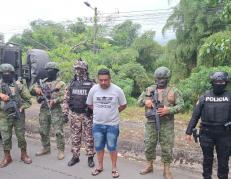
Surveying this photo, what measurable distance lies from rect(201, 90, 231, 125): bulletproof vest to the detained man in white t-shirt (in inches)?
51.8

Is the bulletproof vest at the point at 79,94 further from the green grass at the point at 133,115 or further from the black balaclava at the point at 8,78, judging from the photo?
the green grass at the point at 133,115

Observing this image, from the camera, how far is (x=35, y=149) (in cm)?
726

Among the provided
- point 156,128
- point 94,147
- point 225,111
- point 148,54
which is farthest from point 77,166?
point 148,54

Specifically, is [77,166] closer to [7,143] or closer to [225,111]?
[7,143]

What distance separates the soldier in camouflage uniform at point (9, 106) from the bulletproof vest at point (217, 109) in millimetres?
2963

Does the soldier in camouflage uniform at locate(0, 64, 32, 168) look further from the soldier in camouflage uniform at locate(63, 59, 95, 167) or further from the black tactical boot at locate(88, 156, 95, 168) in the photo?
the black tactical boot at locate(88, 156, 95, 168)

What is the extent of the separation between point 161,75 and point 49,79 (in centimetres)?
212

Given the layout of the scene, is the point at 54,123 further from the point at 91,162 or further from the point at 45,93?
the point at 91,162

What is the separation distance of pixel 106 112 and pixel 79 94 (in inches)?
26.2

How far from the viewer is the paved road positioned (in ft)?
18.6

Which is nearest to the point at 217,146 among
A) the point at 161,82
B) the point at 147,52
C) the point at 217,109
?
the point at 217,109

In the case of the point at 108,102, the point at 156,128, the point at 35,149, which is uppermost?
the point at 108,102

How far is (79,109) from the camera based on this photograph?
6.05 meters

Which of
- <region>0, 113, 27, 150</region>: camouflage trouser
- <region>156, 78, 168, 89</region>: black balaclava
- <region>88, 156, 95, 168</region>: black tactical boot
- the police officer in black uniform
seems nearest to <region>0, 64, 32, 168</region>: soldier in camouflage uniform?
<region>0, 113, 27, 150</region>: camouflage trouser
